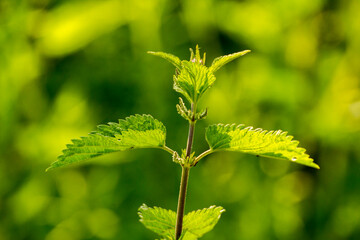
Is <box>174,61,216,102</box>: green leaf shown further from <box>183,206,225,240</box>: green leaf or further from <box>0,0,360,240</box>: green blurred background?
<box>0,0,360,240</box>: green blurred background

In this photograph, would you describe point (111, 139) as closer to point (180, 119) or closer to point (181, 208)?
point (181, 208)

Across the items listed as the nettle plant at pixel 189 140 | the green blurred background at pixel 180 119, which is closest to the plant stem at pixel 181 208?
the nettle plant at pixel 189 140

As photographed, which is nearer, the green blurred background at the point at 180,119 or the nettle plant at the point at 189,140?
the nettle plant at the point at 189,140

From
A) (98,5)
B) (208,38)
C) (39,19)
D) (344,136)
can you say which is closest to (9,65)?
(39,19)

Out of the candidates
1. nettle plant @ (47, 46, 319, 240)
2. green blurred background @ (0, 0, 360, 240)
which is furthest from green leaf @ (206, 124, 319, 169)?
green blurred background @ (0, 0, 360, 240)

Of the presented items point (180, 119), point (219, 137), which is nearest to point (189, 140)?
point (219, 137)

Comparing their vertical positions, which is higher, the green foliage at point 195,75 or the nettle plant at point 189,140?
the green foliage at point 195,75

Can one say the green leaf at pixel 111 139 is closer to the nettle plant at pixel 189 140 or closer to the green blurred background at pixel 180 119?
the nettle plant at pixel 189 140
